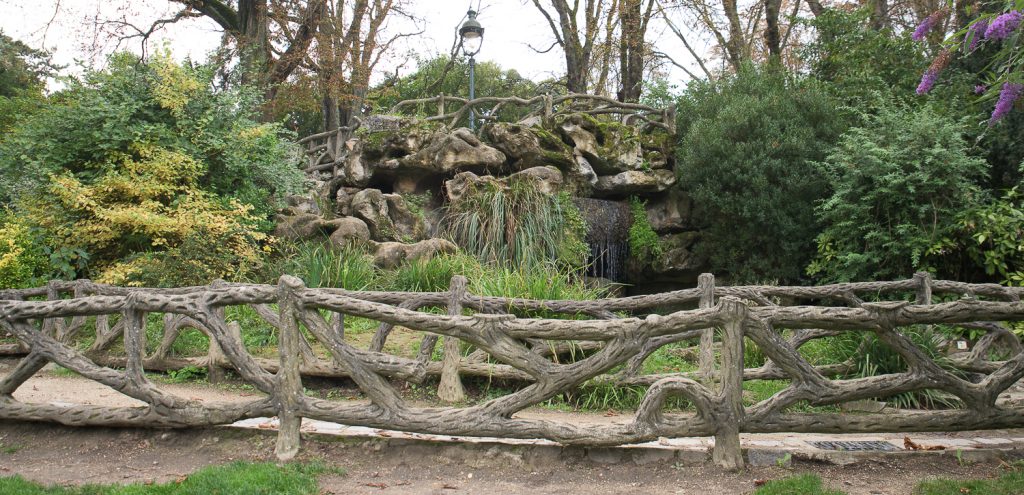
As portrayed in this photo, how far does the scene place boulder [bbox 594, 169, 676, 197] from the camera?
13883 millimetres

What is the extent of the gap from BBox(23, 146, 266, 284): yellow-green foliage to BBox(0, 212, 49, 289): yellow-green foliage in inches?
9.6

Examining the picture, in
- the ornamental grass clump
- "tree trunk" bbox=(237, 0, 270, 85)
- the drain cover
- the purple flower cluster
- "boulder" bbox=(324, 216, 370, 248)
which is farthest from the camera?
"tree trunk" bbox=(237, 0, 270, 85)

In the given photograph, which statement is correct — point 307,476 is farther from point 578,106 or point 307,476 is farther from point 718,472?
point 578,106

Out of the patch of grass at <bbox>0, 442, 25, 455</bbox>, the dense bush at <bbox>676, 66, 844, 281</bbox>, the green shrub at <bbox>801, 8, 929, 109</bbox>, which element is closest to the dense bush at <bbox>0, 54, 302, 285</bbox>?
the patch of grass at <bbox>0, 442, 25, 455</bbox>

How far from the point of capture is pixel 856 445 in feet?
17.2

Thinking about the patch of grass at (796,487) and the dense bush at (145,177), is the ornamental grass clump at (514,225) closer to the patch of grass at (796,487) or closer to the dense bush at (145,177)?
the dense bush at (145,177)

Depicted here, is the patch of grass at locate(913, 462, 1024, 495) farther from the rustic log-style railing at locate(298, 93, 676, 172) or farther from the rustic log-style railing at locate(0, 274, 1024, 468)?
the rustic log-style railing at locate(298, 93, 676, 172)

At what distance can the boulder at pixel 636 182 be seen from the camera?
13.9m

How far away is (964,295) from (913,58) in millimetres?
7331

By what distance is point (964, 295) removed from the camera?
8.01 metres

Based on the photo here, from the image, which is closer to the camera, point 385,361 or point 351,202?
point 385,361

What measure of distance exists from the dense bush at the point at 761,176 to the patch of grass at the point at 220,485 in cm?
976

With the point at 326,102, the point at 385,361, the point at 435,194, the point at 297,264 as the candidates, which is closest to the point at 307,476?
the point at 385,361

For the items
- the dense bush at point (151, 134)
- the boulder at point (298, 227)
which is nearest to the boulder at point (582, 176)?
the boulder at point (298, 227)
